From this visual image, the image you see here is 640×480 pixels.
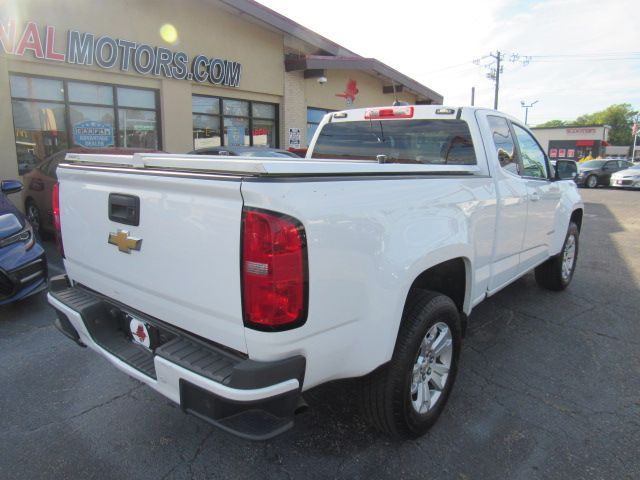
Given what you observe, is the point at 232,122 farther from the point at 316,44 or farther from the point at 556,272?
the point at 556,272

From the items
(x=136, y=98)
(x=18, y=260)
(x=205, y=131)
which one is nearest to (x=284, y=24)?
(x=205, y=131)

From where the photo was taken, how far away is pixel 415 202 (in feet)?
7.96

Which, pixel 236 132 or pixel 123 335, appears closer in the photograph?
pixel 123 335

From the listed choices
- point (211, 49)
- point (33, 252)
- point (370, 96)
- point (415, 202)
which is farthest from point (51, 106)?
point (370, 96)

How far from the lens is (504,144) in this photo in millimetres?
3799

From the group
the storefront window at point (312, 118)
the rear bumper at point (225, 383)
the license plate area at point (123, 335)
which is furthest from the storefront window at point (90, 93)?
the rear bumper at point (225, 383)

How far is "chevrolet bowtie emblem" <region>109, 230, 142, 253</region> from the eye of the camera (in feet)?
7.43

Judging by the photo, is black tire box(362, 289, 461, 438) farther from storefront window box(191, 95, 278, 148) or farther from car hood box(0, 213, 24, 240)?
storefront window box(191, 95, 278, 148)

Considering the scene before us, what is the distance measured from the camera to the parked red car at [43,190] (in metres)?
7.08

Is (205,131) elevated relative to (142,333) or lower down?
elevated

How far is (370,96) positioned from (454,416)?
1813 cm

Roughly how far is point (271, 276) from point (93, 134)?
1039cm

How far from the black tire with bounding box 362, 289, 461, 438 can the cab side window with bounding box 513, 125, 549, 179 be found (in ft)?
6.65

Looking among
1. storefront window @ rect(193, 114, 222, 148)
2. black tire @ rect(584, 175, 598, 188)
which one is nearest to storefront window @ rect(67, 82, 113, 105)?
storefront window @ rect(193, 114, 222, 148)
